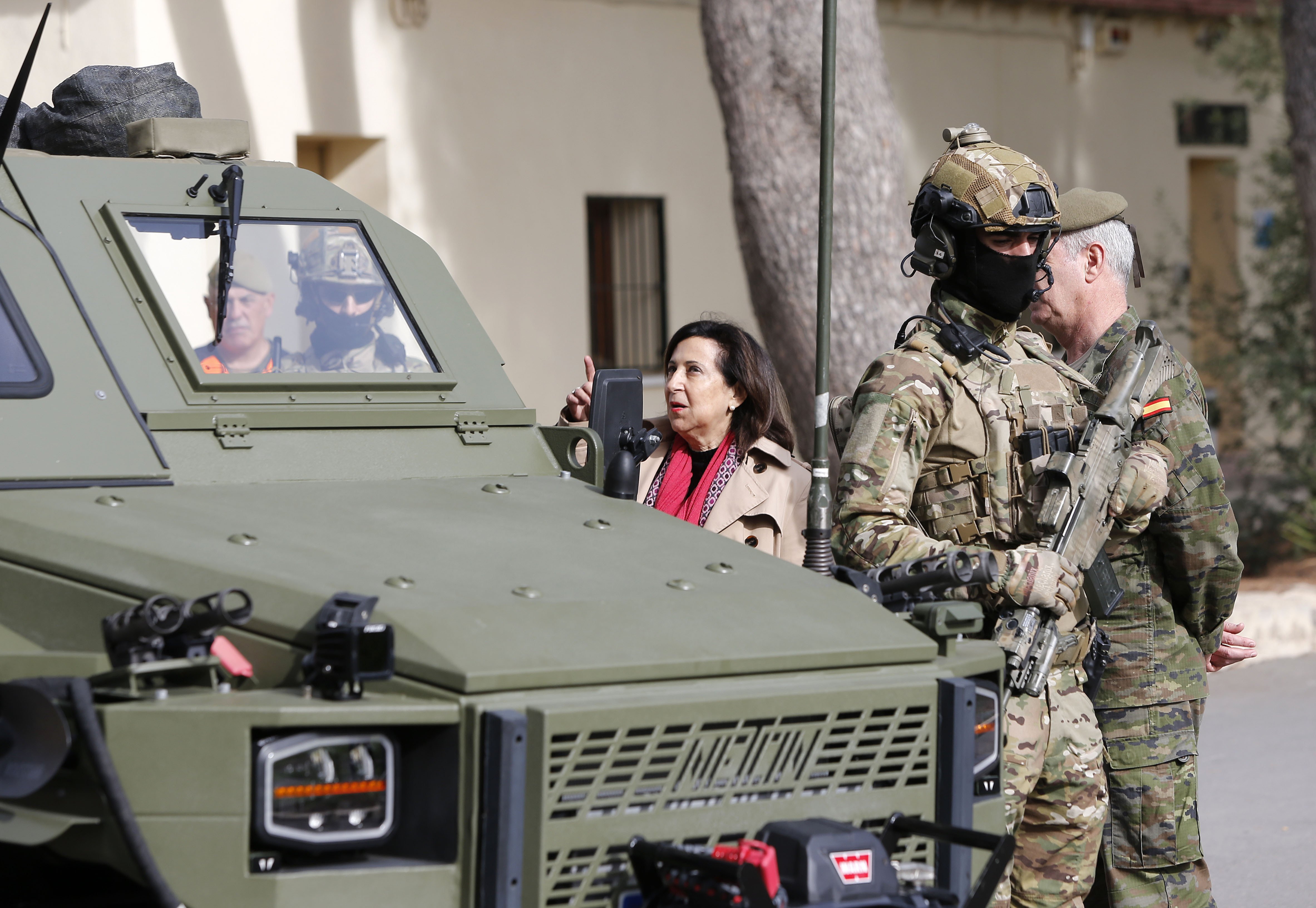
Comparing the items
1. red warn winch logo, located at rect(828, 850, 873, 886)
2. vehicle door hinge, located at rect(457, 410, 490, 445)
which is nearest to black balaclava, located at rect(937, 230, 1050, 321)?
vehicle door hinge, located at rect(457, 410, 490, 445)

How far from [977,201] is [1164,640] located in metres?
1.26

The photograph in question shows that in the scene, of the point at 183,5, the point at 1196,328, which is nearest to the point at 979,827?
the point at 183,5

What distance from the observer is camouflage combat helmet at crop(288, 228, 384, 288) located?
13.4 ft

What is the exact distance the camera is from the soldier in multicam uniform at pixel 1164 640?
4203mm

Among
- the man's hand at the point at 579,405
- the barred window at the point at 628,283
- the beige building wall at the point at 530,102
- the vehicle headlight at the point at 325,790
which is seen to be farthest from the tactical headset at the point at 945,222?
the barred window at the point at 628,283

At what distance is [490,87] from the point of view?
41.6 ft

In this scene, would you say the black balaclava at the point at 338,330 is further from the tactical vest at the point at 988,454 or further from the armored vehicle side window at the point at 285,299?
the tactical vest at the point at 988,454

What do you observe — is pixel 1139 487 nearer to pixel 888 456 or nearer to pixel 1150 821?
pixel 888 456

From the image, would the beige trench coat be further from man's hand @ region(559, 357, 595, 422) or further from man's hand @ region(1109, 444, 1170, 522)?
man's hand @ region(1109, 444, 1170, 522)

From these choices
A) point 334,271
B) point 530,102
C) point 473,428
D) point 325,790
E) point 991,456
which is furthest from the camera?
point 530,102

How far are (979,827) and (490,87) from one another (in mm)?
10200

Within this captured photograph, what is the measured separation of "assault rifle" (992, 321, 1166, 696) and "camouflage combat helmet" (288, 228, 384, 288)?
1.66 metres

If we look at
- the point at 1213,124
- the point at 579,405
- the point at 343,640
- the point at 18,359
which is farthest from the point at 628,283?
the point at 343,640

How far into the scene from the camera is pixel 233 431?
3.68m
